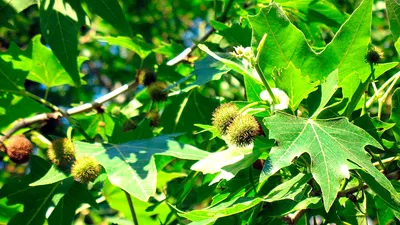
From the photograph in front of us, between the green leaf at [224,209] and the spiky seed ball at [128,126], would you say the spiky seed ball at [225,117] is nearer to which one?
the green leaf at [224,209]

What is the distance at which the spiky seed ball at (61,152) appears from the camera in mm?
2230

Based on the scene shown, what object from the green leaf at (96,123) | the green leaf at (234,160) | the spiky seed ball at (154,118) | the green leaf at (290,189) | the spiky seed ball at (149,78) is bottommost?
the green leaf at (96,123)

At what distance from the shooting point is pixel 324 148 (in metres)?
1.70

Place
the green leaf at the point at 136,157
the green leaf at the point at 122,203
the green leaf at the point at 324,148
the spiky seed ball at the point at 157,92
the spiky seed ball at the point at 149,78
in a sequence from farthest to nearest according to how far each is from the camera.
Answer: the green leaf at the point at 122,203, the spiky seed ball at the point at 149,78, the spiky seed ball at the point at 157,92, the green leaf at the point at 136,157, the green leaf at the point at 324,148

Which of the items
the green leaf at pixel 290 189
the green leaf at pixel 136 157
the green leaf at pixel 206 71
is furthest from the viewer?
the green leaf at pixel 206 71

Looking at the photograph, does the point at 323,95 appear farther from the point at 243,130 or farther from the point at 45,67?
the point at 45,67

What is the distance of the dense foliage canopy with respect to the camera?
1.74m

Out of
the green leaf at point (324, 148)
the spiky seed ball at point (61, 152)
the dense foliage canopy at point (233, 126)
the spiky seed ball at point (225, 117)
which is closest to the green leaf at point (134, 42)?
the dense foliage canopy at point (233, 126)

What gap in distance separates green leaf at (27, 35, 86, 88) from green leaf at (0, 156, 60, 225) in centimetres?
50

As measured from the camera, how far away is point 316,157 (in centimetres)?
168

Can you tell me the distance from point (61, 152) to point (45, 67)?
28.1 inches

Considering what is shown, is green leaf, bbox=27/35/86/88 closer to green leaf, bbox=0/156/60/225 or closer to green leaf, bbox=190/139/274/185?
green leaf, bbox=0/156/60/225

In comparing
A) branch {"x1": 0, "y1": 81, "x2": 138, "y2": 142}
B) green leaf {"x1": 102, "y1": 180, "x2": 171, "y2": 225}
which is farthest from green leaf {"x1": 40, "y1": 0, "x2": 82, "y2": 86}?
green leaf {"x1": 102, "y1": 180, "x2": 171, "y2": 225}

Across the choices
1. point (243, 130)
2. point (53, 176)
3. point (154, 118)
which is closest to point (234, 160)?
point (243, 130)
